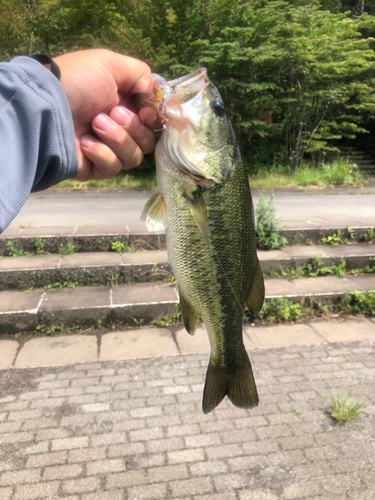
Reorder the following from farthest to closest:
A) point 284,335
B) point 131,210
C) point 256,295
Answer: point 131,210 < point 284,335 < point 256,295

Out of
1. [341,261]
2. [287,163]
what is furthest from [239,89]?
[341,261]

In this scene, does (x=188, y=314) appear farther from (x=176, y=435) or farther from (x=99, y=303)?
(x=99, y=303)

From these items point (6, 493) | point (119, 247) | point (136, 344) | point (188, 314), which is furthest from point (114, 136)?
point (119, 247)

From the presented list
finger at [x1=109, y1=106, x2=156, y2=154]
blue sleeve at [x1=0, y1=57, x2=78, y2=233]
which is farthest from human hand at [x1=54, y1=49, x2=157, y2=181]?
blue sleeve at [x1=0, y1=57, x2=78, y2=233]

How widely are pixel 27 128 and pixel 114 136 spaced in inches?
16.7

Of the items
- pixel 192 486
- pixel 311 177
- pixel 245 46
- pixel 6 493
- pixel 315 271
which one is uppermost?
pixel 245 46

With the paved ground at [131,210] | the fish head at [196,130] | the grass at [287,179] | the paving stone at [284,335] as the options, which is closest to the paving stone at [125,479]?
the paving stone at [284,335]

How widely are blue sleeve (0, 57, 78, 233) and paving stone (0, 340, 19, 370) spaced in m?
3.43

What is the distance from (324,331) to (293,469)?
95.6 inches

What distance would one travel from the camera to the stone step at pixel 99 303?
4.98 metres

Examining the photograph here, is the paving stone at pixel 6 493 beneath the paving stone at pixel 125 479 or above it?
above

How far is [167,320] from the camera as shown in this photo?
528 cm

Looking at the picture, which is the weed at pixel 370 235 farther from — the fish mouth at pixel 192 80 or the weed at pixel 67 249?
the fish mouth at pixel 192 80

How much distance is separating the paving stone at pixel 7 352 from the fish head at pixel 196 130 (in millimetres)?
3811
